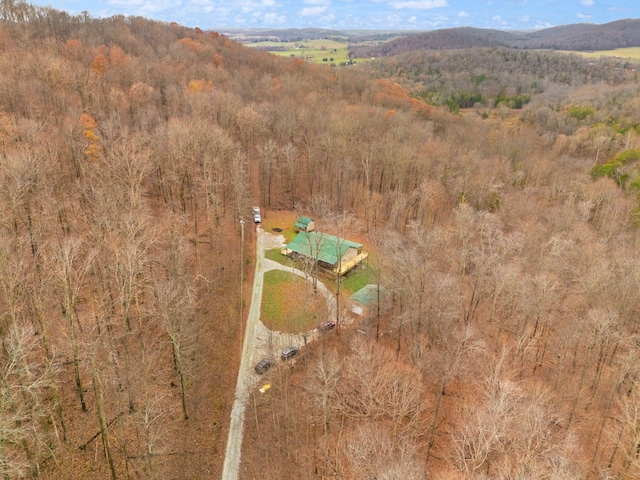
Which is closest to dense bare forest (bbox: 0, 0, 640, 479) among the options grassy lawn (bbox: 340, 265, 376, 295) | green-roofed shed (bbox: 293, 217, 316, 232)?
green-roofed shed (bbox: 293, 217, 316, 232)

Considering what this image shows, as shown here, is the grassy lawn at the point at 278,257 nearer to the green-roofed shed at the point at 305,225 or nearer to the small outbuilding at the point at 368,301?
the green-roofed shed at the point at 305,225

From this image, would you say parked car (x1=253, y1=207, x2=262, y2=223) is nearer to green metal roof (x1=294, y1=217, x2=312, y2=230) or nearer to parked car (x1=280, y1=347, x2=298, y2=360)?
green metal roof (x1=294, y1=217, x2=312, y2=230)

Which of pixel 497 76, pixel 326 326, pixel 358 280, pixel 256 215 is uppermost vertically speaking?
pixel 497 76

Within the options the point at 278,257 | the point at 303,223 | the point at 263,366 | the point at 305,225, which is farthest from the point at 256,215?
the point at 263,366

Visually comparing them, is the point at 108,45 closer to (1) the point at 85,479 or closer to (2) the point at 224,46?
(2) the point at 224,46

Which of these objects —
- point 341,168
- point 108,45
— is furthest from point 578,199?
point 108,45

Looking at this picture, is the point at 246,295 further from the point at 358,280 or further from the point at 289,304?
the point at 358,280
